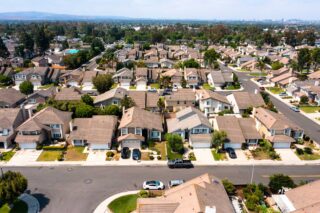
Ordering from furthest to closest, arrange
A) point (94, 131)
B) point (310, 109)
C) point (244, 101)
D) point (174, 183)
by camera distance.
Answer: point (310, 109), point (244, 101), point (94, 131), point (174, 183)

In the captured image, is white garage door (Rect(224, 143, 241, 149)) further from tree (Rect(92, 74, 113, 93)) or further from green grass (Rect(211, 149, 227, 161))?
tree (Rect(92, 74, 113, 93))

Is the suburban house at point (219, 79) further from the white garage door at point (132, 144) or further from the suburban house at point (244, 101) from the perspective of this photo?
the white garage door at point (132, 144)

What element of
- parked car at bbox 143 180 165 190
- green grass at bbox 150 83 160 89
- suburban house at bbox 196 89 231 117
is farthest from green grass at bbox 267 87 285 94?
parked car at bbox 143 180 165 190

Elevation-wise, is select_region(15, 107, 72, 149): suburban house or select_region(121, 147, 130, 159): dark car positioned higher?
select_region(15, 107, 72, 149): suburban house

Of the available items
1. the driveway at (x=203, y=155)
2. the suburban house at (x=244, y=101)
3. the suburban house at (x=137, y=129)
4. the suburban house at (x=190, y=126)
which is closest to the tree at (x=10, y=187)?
the suburban house at (x=137, y=129)

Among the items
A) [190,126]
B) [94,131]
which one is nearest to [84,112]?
[94,131]

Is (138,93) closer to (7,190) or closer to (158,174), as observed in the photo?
(158,174)

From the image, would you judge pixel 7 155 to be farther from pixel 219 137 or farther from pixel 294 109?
pixel 294 109
